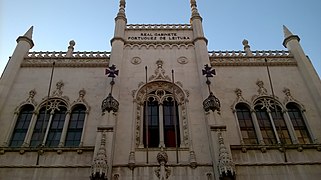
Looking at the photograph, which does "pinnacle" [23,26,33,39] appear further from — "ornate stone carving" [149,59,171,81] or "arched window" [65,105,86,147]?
"ornate stone carving" [149,59,171,81]

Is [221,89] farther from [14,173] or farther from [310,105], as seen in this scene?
[14,173]

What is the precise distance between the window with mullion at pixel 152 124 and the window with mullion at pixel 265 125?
641 centimetres

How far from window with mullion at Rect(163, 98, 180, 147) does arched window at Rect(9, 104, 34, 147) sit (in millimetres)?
8462

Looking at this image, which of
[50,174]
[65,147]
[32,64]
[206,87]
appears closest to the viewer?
[50,174]

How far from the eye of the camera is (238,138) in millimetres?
18750

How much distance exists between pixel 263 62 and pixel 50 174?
53.7 feet

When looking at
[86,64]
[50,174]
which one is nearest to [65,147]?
[50,174]

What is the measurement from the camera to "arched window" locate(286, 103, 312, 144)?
19.2 metres

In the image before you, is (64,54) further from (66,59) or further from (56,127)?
(56,127)

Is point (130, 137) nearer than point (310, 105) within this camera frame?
Yes

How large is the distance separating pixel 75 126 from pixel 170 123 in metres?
5.82

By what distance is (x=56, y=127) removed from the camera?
64.5ft

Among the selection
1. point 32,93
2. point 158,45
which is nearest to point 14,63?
point 32,93

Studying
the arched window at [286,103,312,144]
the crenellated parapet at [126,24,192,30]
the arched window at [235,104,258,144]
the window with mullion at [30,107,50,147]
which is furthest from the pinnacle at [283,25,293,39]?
the window with mullion at [30,107,50,147]
